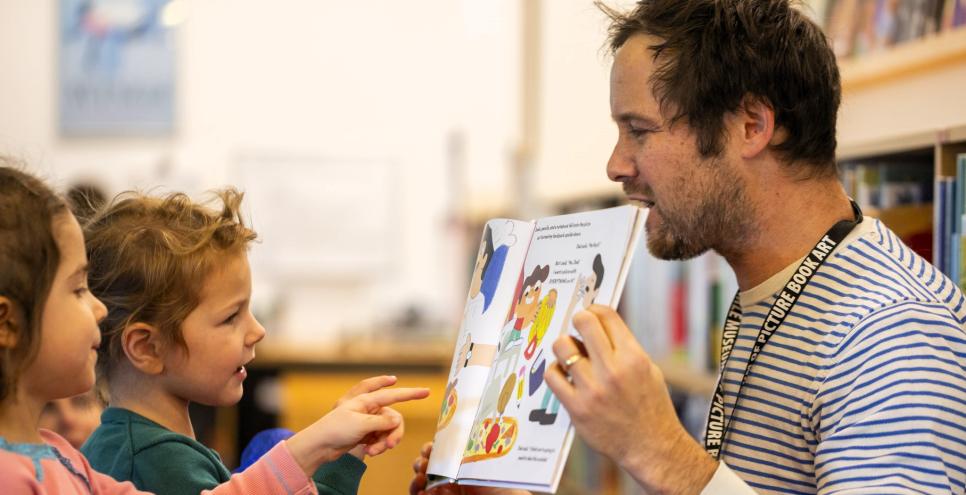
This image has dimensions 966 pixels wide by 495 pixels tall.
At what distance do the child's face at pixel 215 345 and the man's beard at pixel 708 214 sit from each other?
565mm

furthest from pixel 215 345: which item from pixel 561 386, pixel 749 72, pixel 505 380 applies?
pixel 749 72

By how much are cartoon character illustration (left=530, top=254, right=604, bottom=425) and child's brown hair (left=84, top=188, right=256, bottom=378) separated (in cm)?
51

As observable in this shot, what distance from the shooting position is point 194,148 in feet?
19.7

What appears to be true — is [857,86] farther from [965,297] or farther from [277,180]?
[277,180]

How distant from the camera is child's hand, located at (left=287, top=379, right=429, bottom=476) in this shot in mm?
1257

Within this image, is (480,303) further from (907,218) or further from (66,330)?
(907,218)

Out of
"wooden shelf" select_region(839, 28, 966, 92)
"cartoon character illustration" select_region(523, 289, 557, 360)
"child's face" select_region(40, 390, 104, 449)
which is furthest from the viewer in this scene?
"child's face" select_region(40, 390, 104, 449)

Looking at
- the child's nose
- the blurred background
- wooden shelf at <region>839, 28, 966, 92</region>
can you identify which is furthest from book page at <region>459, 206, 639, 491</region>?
the blurred background

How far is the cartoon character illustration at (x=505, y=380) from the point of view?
1131mm

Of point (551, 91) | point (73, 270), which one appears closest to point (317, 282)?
point (551, 91)

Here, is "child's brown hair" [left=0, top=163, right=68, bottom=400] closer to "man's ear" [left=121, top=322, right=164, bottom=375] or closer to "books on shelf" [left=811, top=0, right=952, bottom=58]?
"man's ear" [left=121, top=322, right=164, bottom=375]

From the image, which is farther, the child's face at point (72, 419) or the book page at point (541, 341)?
the child's face at point (72, 419)

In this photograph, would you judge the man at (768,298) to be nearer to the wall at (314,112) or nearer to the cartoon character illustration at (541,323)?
the cartoon character illustration at (541,323)

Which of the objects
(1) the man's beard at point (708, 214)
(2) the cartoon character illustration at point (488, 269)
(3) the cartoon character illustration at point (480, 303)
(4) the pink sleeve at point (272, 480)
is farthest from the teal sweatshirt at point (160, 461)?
(1) the man's beard at point (708, 214)
